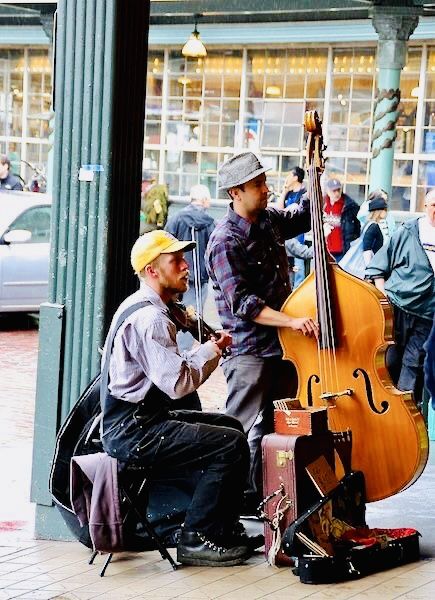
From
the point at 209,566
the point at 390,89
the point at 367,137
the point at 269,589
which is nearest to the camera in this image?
the point at 269,589

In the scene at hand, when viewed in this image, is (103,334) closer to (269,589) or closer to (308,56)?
(269,589)

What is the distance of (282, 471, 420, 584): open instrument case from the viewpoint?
579 centimetres

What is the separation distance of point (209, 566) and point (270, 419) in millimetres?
1041

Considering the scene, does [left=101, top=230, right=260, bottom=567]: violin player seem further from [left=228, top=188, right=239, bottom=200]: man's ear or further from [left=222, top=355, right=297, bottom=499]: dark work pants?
[left=228, top=188, right=239, bottom=200]: man's ear

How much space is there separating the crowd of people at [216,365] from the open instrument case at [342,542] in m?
0.42

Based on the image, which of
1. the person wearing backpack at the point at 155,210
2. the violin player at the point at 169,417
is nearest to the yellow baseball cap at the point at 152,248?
the violin player at the point at 169,417

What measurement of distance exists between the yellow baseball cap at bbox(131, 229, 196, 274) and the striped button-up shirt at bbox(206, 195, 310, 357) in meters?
0.57

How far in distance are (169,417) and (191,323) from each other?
45cm

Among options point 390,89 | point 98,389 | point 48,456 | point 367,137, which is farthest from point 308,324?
point 367,137

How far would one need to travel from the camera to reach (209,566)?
612cm

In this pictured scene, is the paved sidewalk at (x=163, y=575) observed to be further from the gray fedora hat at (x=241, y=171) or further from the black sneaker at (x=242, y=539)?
the gray fedora hat at (x=241, y=171)

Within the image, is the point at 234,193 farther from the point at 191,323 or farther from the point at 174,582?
the point at 174,582

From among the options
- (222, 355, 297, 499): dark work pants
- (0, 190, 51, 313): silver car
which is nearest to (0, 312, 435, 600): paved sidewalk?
(222, 355, 297, 499): dark work pants

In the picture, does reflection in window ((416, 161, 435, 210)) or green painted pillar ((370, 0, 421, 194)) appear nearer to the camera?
green painted pillar ((370, 0, 421, 194))
